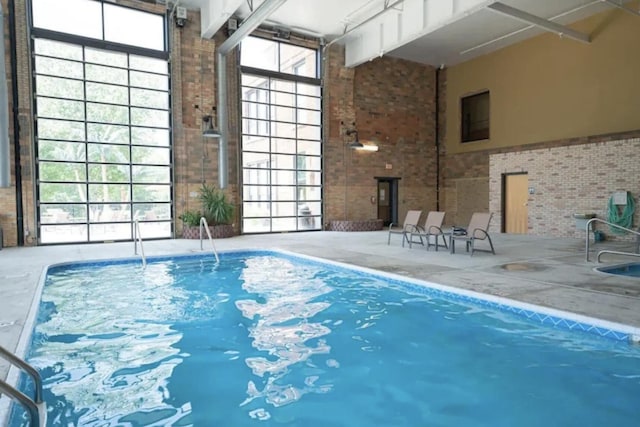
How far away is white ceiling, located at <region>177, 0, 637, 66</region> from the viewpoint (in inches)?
378

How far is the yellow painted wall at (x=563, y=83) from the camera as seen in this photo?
396 inches

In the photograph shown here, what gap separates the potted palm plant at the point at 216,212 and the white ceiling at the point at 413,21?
4.11 meters

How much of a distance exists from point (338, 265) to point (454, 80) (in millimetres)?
10510

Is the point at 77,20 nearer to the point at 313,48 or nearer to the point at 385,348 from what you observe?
the point at 313,48

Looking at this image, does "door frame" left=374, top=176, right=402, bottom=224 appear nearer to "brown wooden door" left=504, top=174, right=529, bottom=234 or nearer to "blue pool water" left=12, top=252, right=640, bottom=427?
"brown wooden door" left=504, top=174, right=529, bottom=234

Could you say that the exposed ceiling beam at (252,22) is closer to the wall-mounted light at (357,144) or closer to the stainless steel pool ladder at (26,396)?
the wall-mounted light at (357,144)

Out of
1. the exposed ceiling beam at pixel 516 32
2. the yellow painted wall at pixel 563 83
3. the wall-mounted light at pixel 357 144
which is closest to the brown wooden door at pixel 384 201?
the wall-mounted light at pixel 357 144

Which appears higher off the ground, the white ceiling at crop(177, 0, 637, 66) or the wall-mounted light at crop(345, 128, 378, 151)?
the white ceiling at crop(177, 0, 637, 66)

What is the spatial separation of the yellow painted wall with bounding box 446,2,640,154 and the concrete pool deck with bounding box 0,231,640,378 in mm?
3137

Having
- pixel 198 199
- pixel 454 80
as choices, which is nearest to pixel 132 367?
pixel 198 199

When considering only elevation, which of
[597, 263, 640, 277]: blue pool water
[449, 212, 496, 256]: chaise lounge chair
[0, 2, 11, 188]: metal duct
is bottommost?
[597, 263, 640, 277]: blue pool water

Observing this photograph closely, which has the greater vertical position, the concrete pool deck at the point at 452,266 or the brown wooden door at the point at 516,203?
the brown wooden door at the point at 516,203

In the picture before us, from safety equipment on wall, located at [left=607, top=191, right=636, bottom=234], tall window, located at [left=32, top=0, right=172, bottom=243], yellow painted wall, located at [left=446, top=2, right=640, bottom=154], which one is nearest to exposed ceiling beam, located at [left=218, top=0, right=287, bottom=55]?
tall window, located at [left=32, top=0, right=172, bottom=243]

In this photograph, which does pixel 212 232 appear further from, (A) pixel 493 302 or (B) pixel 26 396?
(B) pixel 26 396
